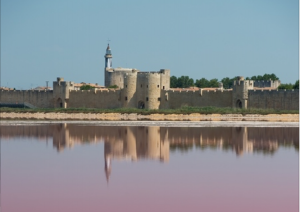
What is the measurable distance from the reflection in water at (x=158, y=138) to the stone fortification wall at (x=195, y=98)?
12.0 meters

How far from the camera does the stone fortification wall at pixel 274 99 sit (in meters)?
40.7

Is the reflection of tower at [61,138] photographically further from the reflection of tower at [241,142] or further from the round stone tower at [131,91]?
the round stone tower at [131,91]

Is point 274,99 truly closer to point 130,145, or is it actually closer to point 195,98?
point 195,98

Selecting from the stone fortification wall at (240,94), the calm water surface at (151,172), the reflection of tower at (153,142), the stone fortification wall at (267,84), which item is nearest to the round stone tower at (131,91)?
the stone fortification wall at (240,94)

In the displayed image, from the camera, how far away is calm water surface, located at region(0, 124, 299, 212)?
13.0m

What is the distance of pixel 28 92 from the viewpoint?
50250mm

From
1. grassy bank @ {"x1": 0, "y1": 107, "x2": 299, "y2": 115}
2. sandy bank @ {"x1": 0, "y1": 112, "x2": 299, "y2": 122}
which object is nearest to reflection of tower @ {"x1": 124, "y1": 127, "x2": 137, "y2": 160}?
sandy bank @ {"x1": 0, "y1": 112, "x2": 299, "y2": 122}

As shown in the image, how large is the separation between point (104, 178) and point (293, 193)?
4.31 meters

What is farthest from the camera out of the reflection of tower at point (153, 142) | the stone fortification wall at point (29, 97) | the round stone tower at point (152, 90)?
the stone fortification wall at point (29, 97)

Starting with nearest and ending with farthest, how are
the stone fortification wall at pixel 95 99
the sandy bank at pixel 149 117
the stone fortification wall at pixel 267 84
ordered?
the sandy bank at pixel 149 117, the stone fortification wall at pixel 95 99, the stone fortification wall at pixel 267 84

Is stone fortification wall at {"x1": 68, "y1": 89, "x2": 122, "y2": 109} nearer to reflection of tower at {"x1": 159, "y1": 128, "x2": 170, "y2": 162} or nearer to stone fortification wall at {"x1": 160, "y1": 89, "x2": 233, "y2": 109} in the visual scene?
stone fortification wall at {"x1": 160, "y1": 89, "x2": 233, "y2": 109}

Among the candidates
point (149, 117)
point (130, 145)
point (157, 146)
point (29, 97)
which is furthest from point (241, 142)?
point (29, 97)

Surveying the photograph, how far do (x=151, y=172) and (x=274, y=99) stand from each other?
2595 centimetres

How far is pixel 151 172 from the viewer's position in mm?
16578
